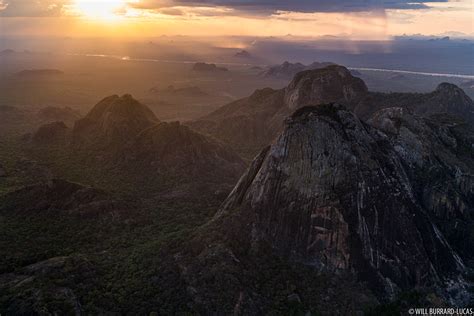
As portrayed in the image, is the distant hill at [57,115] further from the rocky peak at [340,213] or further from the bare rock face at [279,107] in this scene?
the rocky peak at [340,213]

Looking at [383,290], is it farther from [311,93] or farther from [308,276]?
[311,93]

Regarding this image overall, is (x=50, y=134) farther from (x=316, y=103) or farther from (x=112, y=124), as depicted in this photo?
(x=316, y=103)

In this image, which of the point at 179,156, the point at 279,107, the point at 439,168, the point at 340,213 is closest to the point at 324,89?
the point at 279,107

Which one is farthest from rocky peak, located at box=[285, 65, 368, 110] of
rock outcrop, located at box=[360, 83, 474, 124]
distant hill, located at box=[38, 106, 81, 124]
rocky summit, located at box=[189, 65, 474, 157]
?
distant hill, located at box=[38, 106, 81, 124]

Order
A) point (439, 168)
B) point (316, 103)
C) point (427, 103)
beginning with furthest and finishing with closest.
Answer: point (427, 103)
point (316, 103)
point (439, 168)

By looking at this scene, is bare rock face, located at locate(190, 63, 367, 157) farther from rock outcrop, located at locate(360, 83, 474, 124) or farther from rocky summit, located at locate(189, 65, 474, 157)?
rock outcrop, located at locate(360, 83, 474, 124)

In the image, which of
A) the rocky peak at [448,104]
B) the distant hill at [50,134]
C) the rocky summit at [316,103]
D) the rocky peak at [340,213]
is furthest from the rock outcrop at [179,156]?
the rocky peak at [448,104]
